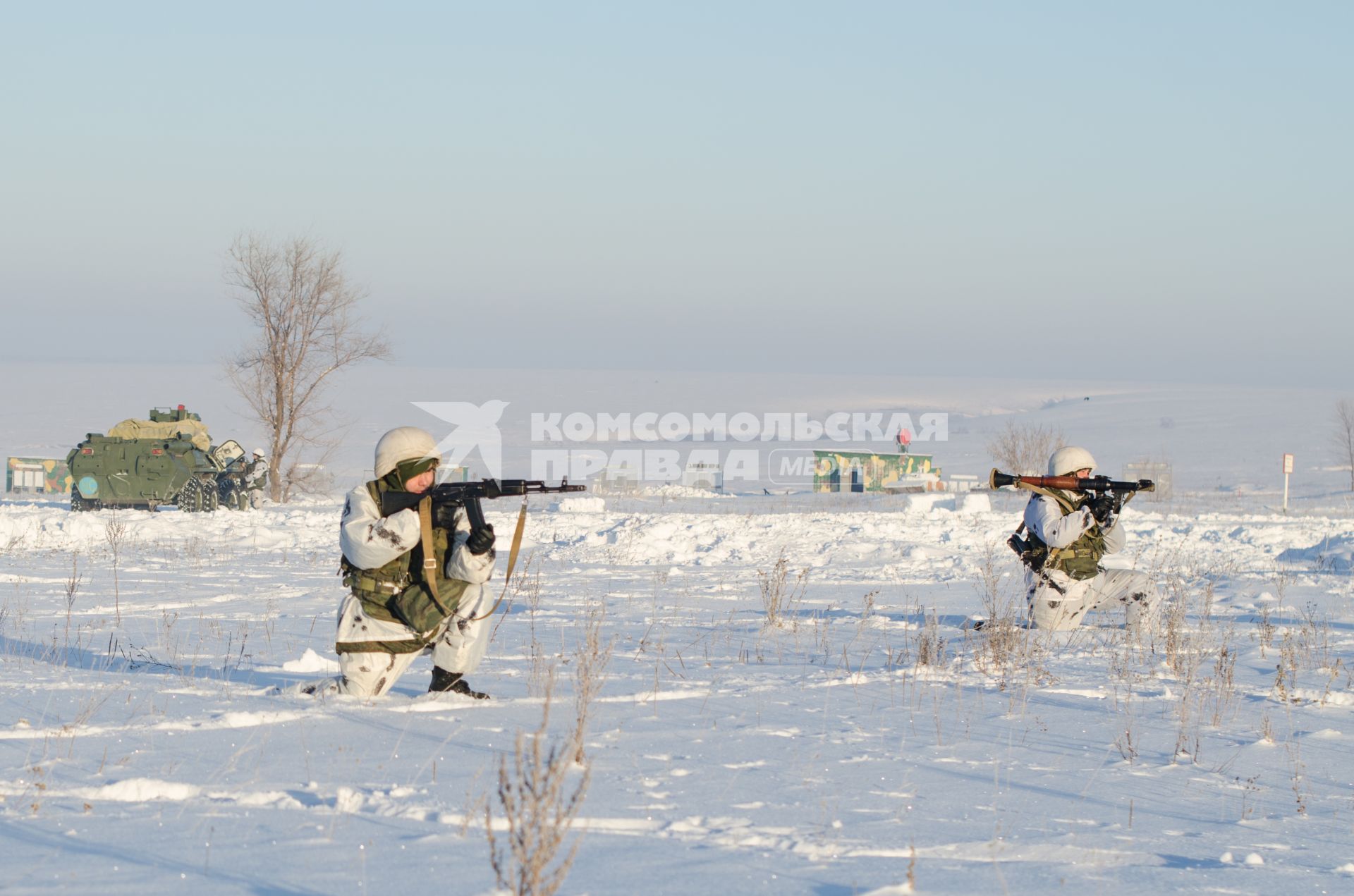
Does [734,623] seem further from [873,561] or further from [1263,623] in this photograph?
[873,561]

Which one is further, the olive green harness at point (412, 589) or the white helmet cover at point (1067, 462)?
the white helmet cover at point (1067, 462)

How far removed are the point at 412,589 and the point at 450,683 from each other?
57cm

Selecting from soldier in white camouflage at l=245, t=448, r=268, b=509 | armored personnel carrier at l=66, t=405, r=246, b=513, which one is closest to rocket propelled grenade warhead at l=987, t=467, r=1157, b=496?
soldier in white camouflage at l=245, t=448, r=268, b=509

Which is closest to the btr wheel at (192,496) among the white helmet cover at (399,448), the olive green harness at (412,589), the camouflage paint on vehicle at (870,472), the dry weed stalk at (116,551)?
the dry weed stalk at (116,551)

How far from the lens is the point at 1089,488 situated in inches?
360

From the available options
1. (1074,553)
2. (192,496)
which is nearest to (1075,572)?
(1074,553)

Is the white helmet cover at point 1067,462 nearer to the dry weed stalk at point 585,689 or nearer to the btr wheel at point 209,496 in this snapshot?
the dry weed stalk at point 585,689

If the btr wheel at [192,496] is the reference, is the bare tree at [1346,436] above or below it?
above

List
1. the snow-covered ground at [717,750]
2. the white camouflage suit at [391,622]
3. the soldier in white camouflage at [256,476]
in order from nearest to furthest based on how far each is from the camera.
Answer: the snow-covered ground at [717,750] → the white camouflage suit at [391,622] → the soldier in white camouflage at [256,476]

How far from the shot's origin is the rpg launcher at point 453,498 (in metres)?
6.37

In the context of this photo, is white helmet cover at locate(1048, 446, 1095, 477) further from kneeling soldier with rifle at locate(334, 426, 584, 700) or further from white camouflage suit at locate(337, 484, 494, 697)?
white camouflage suit at locate(337, 484, 494, 697)

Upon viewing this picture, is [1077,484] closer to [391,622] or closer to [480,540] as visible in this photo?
[480,540]

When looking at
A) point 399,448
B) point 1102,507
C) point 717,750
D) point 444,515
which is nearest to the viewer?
point 717,750

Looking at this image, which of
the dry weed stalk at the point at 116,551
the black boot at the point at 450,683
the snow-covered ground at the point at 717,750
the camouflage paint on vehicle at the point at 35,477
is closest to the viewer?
the snow-covered ground at the point at 717,750
